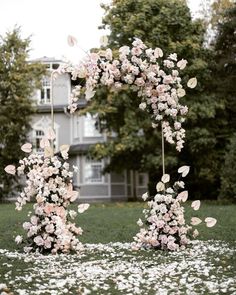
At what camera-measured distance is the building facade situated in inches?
1665

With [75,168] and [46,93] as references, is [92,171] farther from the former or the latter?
[75,168]

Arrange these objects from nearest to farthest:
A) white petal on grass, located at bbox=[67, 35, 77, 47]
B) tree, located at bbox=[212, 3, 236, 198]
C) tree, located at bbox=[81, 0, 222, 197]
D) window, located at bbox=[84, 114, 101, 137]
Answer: white petal on grass, located at bbox=[67, 35, 77, 47] < tree, located at bbox=[81, 0, 222, 197] < tree, located at bbox=[212, 3, 236, 198] < window, located at bbox=[84, 114, 101, 137]

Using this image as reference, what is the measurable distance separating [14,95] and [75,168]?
25.3 meters

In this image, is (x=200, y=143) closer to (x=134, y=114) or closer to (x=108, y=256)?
(x=134, y=114)

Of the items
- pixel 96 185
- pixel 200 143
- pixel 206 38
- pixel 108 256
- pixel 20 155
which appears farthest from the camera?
pixel 96 185

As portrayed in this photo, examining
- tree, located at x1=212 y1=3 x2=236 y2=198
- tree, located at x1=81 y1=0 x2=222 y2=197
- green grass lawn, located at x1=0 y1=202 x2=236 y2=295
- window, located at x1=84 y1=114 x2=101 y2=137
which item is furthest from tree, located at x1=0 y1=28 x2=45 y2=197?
green grass lawn, located at x1=0 y1=202 x2=236 y2=295

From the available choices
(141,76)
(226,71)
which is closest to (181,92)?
(141,76)

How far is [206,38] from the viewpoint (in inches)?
1474

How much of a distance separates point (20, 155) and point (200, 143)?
11.1 m

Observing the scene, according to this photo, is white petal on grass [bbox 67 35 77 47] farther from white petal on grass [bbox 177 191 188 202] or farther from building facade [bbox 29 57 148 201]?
building facade [bbox 29 57 148 201]

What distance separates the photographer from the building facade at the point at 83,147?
4228 cm

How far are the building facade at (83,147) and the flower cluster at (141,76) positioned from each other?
29739 millimetres

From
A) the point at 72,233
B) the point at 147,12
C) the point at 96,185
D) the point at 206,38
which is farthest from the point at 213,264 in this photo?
the point at 96,185

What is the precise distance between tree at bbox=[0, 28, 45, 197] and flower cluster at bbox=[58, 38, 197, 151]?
24.2 metres
